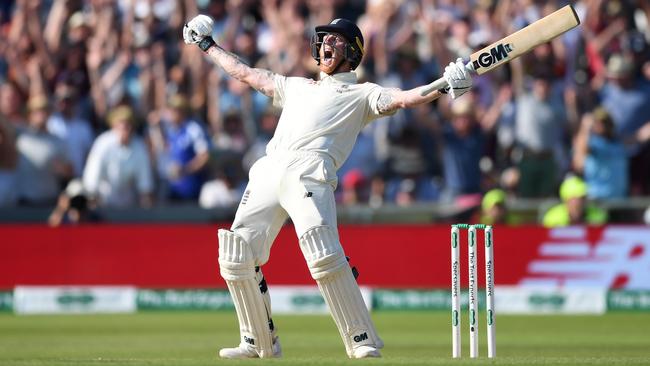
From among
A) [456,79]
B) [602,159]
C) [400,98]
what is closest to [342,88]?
[400,98]

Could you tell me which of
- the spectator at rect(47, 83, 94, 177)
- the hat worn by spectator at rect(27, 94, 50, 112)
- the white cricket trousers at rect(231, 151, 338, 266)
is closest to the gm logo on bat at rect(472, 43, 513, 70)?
the white cricket trousers at rect(231, 151, 338, 266)

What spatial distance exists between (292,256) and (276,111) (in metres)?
1.49

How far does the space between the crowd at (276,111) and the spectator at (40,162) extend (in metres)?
0.01

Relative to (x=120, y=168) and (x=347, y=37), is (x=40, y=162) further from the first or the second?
(x=347, y=37)

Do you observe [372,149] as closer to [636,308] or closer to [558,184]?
[558,184]

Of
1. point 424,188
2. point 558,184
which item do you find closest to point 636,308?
point 558,184

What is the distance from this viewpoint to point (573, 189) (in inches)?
489

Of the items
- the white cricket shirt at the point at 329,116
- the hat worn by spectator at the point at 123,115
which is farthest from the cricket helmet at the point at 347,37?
the hat worn by spectator at the point at 123,115

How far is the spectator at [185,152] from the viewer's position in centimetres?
1315

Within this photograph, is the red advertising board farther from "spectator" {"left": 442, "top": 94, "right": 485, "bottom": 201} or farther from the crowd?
"spectator" {"left": 442, "top": 94, "right": 485, "bottom": 201}

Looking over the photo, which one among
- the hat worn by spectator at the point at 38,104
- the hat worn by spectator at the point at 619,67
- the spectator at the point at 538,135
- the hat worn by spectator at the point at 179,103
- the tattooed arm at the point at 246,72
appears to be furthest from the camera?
the hat worn by spectator at the point at 619,67

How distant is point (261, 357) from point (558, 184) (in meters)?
6.78

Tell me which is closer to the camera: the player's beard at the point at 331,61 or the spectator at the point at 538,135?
the player's beard at the point at 331,61

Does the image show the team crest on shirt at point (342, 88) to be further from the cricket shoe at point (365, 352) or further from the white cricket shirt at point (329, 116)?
the cricket shoe at point (365, 352)
